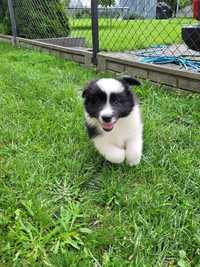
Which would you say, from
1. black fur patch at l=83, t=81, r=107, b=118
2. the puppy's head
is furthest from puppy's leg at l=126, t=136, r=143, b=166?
black fur patch at l=83, t=81, r=107, b=118

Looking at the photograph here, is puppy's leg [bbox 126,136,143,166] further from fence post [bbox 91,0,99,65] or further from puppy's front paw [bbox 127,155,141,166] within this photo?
fence post [bbox 91,0,99,65]

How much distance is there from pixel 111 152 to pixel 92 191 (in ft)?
0.96

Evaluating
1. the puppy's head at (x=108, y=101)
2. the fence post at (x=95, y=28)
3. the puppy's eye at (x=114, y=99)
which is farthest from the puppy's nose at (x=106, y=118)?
the fence post at (x=95, y=28)

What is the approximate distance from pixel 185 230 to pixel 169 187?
44 centimetres

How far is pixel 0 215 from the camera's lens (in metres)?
2.22

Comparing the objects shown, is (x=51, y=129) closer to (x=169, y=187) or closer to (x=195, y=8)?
(x=169, y=187)

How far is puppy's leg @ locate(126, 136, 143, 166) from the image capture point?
8.66 ft

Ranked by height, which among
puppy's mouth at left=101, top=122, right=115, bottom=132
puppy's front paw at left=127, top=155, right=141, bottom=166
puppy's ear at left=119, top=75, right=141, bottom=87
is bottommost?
puppy's front paw at left=127, top=155, right=141, bottom=166

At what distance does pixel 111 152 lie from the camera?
104 inches

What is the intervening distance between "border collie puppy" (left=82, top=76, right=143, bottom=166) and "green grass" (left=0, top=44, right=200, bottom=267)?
0.13m

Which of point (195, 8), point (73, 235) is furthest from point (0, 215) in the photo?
point (195, 8)

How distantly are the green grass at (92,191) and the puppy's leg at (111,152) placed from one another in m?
0.09

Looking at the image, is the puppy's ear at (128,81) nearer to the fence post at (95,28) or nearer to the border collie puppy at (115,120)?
the border collie puppy at (115,120)

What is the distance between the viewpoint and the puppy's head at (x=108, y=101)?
2.44 metres
